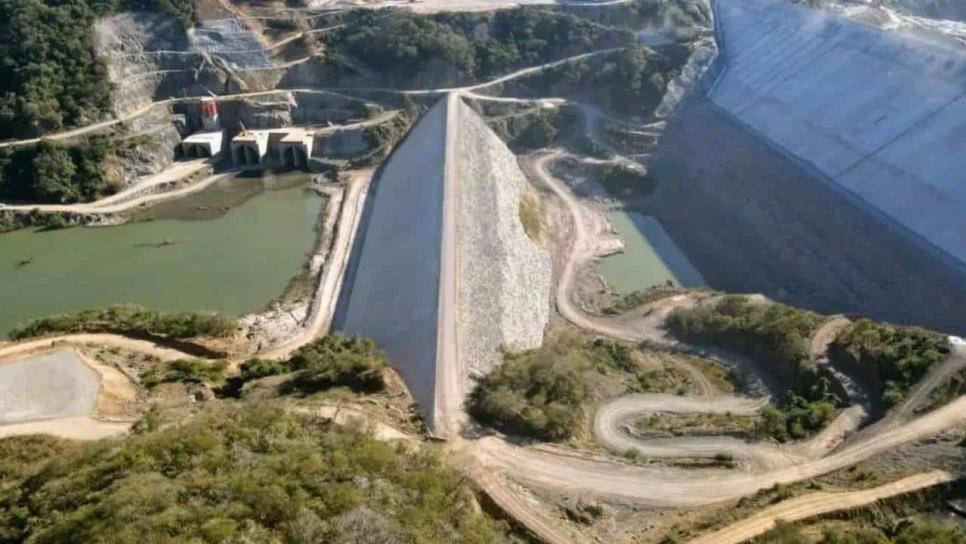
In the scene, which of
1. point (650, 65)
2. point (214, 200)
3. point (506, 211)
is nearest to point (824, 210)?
point (506, 211)

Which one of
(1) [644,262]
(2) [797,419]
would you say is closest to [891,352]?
(2) [797,419]

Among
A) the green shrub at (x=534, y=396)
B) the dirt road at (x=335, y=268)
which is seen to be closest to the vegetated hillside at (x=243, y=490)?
the green shrub at (x=534, y=396)

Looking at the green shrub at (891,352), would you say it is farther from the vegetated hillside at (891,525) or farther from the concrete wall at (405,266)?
the concrete wall at (405,266)

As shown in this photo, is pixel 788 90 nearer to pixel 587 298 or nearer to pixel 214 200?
pixel 587 298

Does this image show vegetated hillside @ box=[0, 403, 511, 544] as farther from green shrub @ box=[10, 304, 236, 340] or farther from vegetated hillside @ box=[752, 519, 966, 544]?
green shrub @ box=[10, 304, 236, 340]

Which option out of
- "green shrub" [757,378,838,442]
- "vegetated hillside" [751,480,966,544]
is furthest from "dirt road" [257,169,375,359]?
"vegetated hillside" [751,480,966,544]

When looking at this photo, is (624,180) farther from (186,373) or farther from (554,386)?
(186,373)
